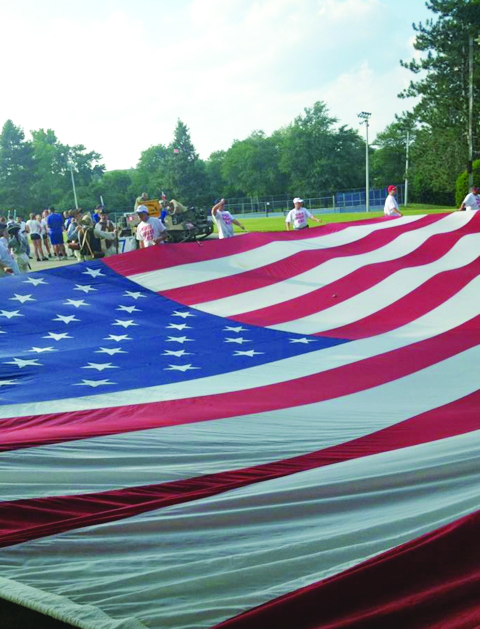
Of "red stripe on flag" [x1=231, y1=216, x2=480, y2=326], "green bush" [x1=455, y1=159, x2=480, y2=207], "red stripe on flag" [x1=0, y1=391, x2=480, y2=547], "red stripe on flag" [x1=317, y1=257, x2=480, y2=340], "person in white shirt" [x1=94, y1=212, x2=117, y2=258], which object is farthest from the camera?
"green bush" [x1=455, y1=159, x2=480, y2=207]

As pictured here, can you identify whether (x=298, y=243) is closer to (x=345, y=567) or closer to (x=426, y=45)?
(x=345, y=567)

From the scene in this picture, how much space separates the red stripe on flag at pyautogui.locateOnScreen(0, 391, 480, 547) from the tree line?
3323cm

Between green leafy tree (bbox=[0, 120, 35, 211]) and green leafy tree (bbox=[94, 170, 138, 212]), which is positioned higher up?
green leafy tree (bbox=[0, 120, 35, 211])

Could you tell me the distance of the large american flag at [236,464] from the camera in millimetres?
1637

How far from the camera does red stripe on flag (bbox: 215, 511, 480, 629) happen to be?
5.05ft

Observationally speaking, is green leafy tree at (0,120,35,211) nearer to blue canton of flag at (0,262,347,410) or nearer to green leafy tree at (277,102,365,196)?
green leafy tree at (277,102,365,196)

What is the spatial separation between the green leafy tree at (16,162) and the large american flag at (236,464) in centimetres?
6121

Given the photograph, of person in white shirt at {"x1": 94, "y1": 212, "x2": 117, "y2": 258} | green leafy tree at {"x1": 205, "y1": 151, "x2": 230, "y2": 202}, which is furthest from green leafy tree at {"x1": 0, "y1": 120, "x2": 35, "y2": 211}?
person in white shirt at {"x1": 94, "y1": 212, "x2": 117, "y2": 258}

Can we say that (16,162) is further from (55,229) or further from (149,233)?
(149,233)

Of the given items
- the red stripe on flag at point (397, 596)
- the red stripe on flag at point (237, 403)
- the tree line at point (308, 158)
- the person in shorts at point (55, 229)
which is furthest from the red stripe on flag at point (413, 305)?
the tree line at point (308, 158)

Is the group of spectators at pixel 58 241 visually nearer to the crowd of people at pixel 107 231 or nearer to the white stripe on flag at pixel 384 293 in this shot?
the crowd of people at pixel 107 231

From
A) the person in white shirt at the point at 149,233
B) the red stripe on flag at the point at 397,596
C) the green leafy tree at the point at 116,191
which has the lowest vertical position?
the red stripe on flag at the point at 397,596

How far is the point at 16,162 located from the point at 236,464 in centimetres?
7038

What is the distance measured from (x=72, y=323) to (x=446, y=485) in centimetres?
396
